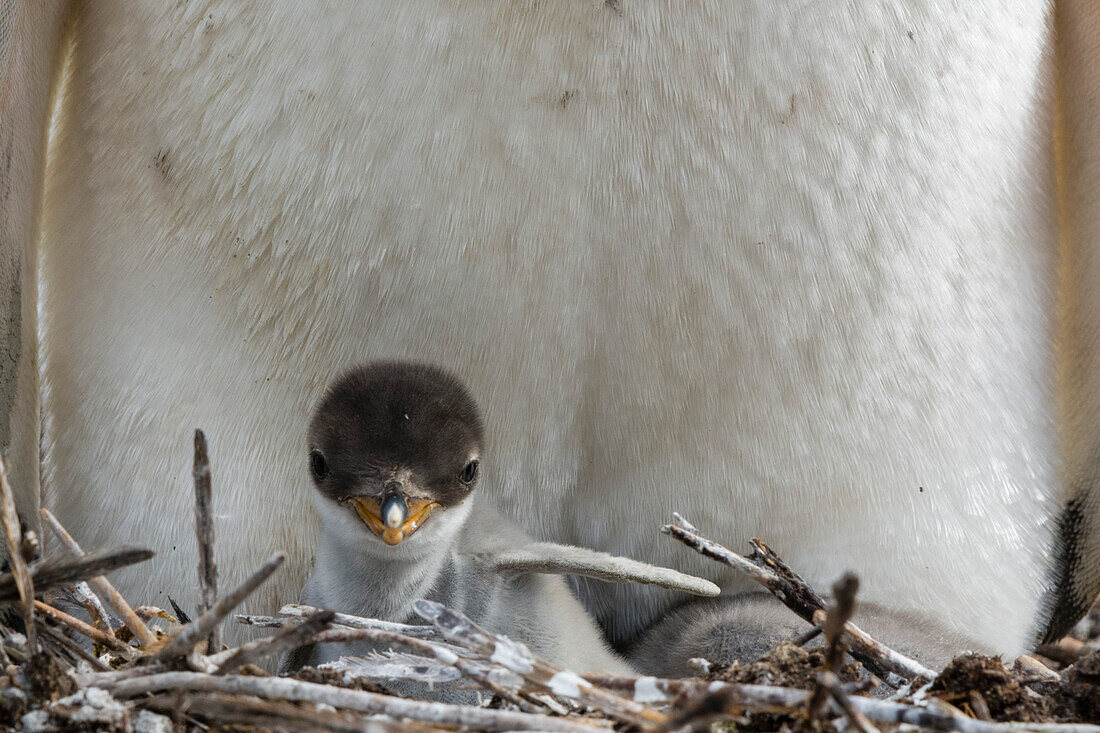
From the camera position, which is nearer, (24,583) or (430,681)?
(24,583)

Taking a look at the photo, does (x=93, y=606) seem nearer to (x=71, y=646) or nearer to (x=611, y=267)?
(x=71, y=646)

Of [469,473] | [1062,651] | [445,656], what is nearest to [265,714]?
[445,656]

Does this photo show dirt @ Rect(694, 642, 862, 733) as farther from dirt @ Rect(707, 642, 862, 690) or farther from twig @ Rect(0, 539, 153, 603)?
twig @ Rect(0, 539, 153, 603)

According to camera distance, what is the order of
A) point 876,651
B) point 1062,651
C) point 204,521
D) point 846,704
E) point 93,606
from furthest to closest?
point 1062,651 < point 93,606 < point 876,651 < point 204,521 < point 846,704

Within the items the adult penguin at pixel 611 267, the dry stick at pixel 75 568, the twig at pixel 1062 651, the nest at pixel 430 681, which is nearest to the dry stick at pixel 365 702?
the nest at pixel 430 681

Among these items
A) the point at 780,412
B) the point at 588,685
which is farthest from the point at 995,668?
the point at 780,412

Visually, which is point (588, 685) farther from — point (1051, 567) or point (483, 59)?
point (1051, 567)

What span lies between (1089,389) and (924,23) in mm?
605

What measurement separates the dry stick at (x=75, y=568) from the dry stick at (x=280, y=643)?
114 mm

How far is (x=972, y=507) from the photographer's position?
1.62 meters

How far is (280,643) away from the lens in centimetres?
96

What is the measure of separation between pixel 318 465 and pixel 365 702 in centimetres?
56

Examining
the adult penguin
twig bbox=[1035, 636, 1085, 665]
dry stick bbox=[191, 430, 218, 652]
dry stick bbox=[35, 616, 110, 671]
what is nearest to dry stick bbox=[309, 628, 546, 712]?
dry stick bbox=[191, 430, 218, 652]

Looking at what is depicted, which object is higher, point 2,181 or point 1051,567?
point 2,181
